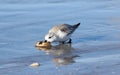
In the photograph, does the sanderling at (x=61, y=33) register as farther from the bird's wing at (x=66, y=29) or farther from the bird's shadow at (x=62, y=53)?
the bird's shadow at (x=62, y=53)

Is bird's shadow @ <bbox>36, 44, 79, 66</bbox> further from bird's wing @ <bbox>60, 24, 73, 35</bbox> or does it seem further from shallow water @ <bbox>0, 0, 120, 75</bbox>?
bird's wing @ <bbox>60, 24, 73, 35</bbox>

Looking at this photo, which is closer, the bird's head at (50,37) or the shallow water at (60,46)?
the shallow water at (60,46)

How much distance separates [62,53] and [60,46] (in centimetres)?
71

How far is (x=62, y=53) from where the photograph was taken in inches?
343

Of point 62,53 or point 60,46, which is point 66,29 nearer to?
point 60,46

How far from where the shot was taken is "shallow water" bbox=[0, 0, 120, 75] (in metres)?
7.59

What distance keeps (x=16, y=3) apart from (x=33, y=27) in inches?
110

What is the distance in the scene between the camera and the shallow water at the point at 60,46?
7.59 m

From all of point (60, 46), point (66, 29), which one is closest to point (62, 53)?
point (60, 46)

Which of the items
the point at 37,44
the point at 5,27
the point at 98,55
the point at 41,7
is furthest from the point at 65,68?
the point at 41,7

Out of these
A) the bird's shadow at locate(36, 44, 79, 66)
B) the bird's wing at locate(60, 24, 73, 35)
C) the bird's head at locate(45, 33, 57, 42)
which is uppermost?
the bird's wing at locate(60, 24, 73, 35)

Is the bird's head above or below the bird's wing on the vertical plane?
below

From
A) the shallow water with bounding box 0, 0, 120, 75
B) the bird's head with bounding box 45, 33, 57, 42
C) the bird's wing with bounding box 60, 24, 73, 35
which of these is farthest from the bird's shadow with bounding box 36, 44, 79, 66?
the bird's wing with bounding box 60, 24, 73, 35

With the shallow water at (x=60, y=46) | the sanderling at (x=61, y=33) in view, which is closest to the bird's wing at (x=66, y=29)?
the sanderling at (x=61, y=33)
